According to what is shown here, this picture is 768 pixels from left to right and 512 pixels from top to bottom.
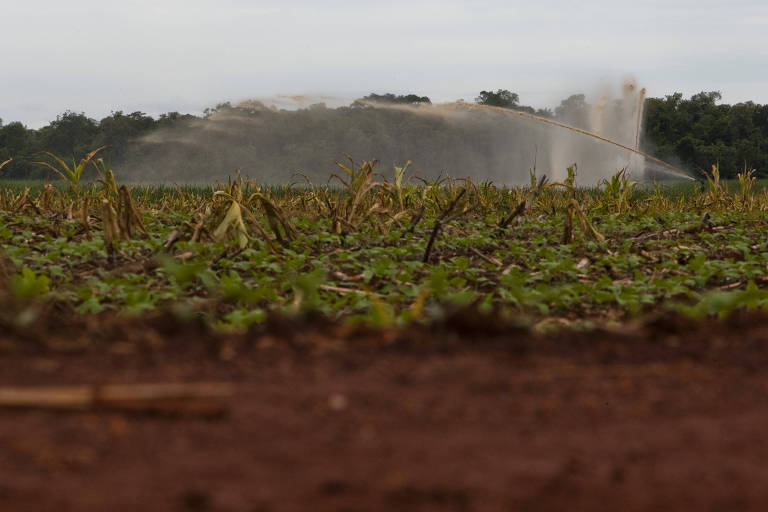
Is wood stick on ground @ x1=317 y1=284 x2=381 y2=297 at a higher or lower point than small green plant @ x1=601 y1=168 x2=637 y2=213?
lower

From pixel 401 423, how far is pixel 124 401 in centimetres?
67

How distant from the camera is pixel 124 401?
6.93ft

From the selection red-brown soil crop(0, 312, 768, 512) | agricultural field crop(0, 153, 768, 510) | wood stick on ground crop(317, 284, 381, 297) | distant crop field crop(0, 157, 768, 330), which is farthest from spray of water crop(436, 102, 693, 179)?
red-brown soil crop(0, 312, 768, 512)

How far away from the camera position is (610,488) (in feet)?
5.75

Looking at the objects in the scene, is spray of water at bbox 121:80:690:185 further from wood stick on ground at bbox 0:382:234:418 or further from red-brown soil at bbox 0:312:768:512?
wood stick on ground at bbox 0:382:234:418

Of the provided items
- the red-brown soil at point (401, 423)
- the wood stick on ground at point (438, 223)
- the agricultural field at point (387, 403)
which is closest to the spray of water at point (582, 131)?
the wood stick on ground at point (438, 223)

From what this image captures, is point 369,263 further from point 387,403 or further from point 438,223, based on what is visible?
point 387,403

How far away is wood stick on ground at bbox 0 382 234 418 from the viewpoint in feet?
6.92

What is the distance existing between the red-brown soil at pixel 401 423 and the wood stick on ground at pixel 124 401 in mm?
25

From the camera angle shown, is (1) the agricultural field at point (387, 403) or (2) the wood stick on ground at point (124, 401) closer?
(1) the agricultural field at point (387, 403)

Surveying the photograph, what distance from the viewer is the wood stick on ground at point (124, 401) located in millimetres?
2109

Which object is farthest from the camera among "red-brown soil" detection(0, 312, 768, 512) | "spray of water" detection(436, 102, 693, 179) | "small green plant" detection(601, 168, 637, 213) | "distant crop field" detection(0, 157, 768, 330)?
"spray of water" detection(436, 102, 693, 179)

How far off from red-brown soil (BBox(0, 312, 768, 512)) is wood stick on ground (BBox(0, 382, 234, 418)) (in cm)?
3

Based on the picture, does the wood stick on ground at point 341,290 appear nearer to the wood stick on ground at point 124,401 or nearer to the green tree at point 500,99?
the wood stick on ground at point 124,401
